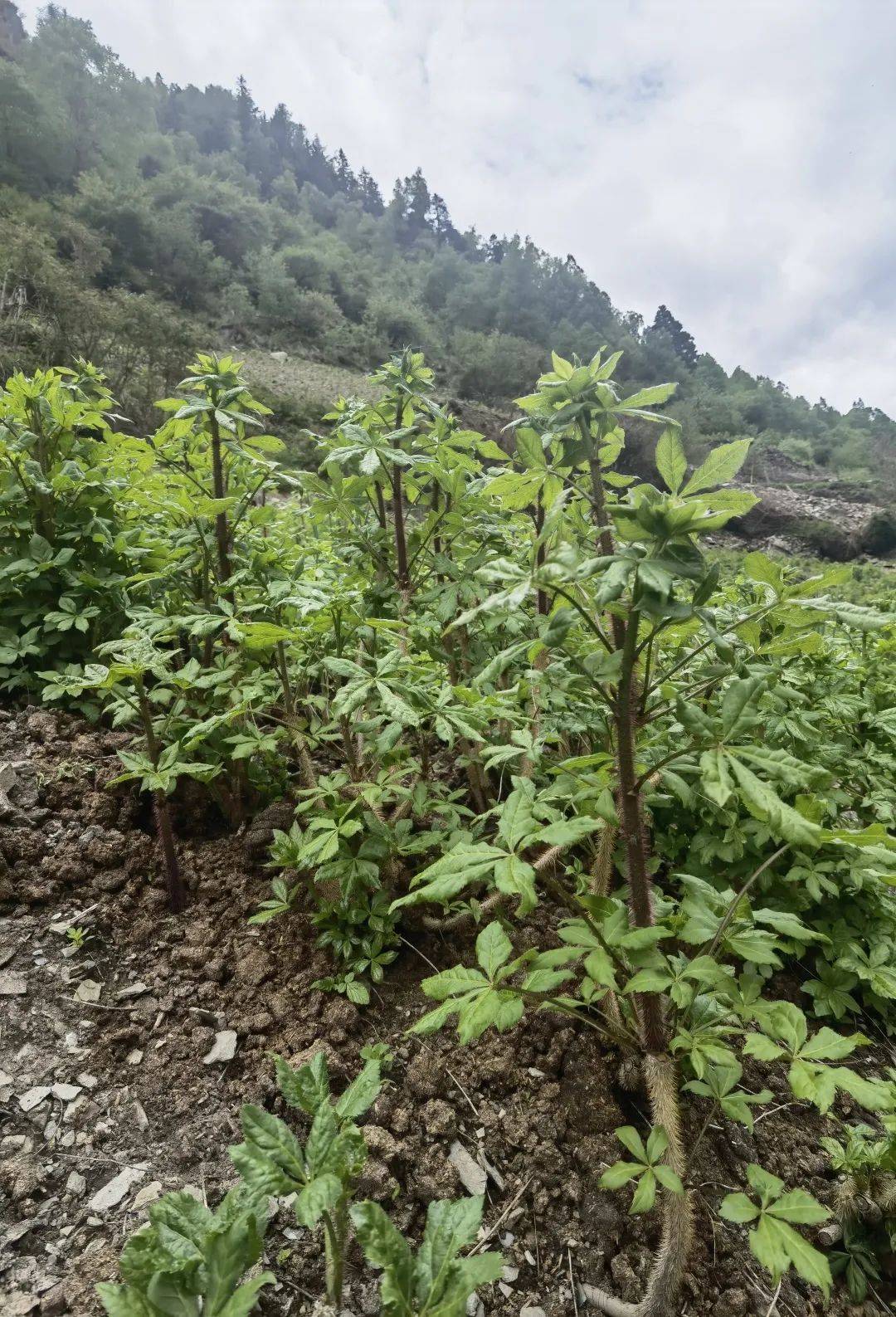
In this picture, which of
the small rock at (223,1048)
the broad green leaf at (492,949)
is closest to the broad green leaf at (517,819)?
the broad green leaf at (492,949)

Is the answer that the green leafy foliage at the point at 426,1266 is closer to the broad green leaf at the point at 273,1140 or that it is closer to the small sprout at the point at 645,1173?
the broad green leaf at the point at 273,1140

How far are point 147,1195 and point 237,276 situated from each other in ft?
129

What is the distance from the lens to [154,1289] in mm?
885

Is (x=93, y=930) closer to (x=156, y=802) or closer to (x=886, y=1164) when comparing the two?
(x=156, y=802)

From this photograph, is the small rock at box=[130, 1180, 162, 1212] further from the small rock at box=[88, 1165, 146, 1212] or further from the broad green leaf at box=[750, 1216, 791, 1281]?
the broad green leaf at box=[750, 1216, 791, 1281]

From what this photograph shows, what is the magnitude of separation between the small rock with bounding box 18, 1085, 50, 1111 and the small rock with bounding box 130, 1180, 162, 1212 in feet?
1.09

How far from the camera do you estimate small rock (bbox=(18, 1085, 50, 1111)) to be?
4.41 feet

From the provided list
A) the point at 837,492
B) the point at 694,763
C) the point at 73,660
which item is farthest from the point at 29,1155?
the point at 837,492

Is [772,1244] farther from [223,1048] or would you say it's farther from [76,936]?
[76,936]

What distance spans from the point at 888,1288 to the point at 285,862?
1.68 meters

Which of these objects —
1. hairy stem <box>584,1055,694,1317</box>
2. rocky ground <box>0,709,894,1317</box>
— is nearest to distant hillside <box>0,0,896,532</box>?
rocky ground <box>0,709,894,1317</box>

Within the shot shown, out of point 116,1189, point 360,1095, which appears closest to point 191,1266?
point 360,1095

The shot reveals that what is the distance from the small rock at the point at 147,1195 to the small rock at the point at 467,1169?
0.62 metres

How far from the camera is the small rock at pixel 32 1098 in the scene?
1344 mm
